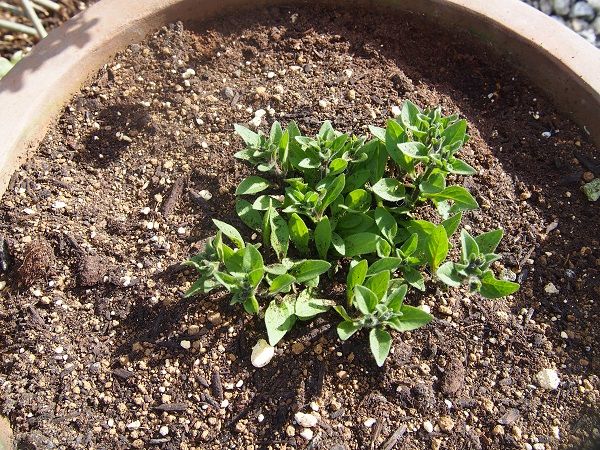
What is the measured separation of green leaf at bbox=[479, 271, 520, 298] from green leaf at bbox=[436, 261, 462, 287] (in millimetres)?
83

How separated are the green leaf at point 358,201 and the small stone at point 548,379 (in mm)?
860

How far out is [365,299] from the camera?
6.03 ft

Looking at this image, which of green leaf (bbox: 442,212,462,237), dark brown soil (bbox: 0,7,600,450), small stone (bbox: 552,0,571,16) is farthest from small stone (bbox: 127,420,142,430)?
small stone (bbox: 552,0,571,16)

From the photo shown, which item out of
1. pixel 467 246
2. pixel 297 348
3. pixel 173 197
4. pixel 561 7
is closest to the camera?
pixel 467 246

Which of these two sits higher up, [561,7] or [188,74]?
[188,74]

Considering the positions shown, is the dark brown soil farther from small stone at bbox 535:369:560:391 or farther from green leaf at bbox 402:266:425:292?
green leaf at bbox 402:266:425:292

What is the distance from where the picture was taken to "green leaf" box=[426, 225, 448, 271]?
1.95 meters

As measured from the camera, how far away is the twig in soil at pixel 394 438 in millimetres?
1912

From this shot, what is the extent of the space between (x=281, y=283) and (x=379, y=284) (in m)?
0.33

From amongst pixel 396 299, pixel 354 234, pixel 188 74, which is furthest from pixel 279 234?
pixel 188 74

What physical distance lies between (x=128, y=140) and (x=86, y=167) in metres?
0.21

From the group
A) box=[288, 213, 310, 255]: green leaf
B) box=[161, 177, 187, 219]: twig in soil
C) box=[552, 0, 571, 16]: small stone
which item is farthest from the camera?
box=[552, 0, 571, 16]: small stone

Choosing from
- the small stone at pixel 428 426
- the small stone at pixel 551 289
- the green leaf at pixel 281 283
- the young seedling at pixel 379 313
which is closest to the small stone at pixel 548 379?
the small stone at pixel 551 289

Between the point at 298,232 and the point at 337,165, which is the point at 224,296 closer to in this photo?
the point at 298,232
